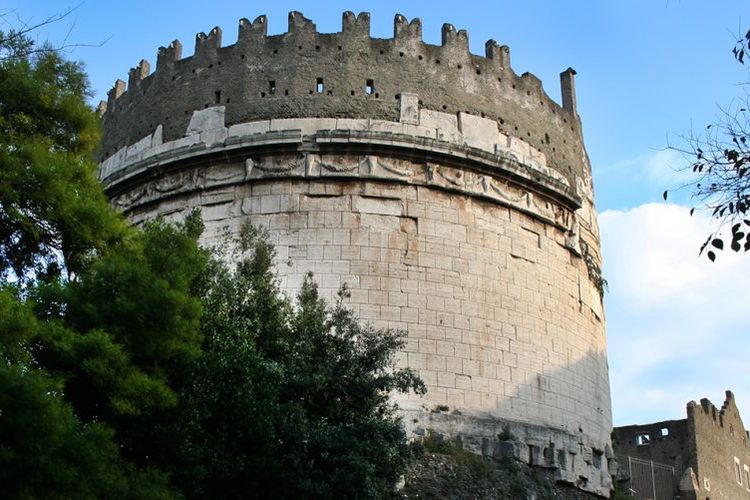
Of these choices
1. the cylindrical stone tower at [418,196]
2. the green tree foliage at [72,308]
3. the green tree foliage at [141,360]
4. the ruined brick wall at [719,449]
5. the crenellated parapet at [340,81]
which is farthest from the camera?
the ruined brick wall at [719,449]

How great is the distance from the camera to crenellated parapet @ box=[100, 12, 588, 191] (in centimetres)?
1669


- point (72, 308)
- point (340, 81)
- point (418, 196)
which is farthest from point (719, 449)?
point (72, 308)

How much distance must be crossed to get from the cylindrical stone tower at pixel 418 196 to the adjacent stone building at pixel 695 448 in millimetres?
13090

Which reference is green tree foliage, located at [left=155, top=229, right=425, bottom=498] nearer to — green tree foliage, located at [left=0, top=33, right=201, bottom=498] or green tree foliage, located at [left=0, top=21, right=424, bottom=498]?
green tree foliage, located at [left=0, top=21, right=424, bottom=498]

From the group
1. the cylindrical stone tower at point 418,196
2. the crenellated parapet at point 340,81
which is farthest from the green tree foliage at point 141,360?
the crenellated parapet at point 340,81

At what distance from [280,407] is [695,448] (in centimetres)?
2218

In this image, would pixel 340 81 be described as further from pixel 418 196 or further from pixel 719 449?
pixel 719 449

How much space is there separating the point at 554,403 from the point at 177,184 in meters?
6.84

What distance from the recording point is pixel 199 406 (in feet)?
35.0

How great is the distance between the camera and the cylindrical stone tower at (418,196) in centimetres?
1529

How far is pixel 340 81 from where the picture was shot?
1672 cm

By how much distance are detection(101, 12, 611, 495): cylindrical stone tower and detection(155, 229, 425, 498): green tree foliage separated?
105 inches

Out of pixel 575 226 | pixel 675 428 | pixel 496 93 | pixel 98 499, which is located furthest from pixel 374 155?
pixel 675 428

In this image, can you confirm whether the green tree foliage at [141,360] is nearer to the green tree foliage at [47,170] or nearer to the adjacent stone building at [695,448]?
the green tree foliage at [47,170]
